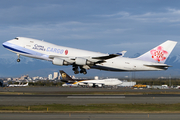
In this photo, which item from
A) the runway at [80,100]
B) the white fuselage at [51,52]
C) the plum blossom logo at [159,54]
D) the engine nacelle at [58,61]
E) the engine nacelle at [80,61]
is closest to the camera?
the runway at [80,100]

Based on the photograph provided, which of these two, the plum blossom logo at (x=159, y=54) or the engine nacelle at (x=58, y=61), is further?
the plum blossom logo at (x=159, y=54)

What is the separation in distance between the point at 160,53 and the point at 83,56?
17.0 meters

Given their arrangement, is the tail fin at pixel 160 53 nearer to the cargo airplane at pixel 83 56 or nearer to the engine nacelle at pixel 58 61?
the cargo airplane at pixel 83 56

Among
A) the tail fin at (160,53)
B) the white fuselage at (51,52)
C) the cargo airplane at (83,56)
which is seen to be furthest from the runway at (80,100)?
the tail fin at (160,53)

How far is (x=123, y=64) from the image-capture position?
50.1 meters

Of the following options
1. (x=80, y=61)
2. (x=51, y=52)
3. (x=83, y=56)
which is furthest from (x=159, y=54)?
(x=51, y=52)

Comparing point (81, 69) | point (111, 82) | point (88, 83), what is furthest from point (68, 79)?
point (81, 69)

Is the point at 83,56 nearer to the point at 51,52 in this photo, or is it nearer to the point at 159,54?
the point at 51,52

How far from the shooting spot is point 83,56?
160 ft

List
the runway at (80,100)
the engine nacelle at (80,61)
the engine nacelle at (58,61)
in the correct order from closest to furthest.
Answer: the runway at (80,100)
the engine nacelle at (58,61)
the engine nacelle at (80,61)

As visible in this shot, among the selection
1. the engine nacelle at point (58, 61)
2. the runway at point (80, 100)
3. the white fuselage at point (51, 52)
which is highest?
the white fuselage at point (51, 52)

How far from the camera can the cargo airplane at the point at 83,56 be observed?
153 ft

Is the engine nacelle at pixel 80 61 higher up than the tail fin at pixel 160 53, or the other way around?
the tail fin at pixel 160 53

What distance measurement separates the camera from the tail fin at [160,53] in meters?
52.3
